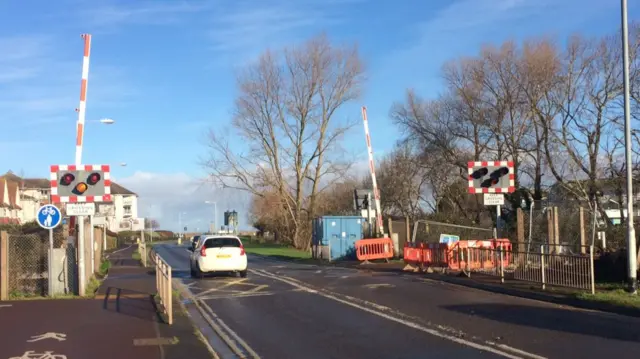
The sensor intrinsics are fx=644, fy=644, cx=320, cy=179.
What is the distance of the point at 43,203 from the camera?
69.5 m

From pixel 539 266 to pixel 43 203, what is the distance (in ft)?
209

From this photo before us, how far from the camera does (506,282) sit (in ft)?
57.9

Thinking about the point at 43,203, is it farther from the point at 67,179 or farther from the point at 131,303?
the point at 131,303

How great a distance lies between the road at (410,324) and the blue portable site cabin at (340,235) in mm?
14396

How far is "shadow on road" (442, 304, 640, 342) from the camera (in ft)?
34.3

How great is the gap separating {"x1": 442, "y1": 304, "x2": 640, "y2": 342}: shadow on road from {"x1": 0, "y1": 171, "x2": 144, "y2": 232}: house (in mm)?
25906

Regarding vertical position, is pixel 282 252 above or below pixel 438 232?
below

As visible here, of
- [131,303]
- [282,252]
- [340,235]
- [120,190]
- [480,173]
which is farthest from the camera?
[120,190]

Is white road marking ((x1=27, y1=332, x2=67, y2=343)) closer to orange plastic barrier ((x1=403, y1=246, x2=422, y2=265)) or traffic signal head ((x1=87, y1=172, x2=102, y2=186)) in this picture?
traffic signal head ((x1=87, y1=172, x2=102, y2=186))

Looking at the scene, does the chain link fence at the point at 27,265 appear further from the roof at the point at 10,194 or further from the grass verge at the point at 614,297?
the roof at the point at 10,194

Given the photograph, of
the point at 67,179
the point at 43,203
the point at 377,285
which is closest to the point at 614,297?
the point at 377,285

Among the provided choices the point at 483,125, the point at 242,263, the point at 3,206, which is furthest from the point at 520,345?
Result: the point at 3,206

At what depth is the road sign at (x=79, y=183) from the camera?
51.5 feet

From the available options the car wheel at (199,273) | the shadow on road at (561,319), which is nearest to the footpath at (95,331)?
the shadow on road at (561,319)
